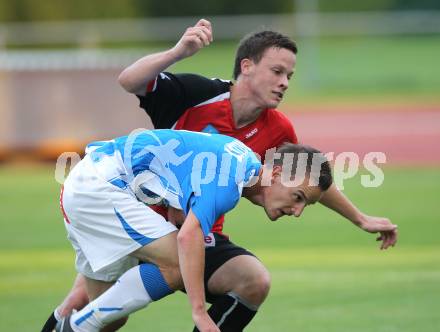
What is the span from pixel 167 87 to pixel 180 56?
1.43ft

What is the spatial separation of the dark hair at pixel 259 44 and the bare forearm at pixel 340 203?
0.85 metres

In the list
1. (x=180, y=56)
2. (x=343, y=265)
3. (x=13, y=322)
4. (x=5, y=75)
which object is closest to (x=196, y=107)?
(x=180, y=56)

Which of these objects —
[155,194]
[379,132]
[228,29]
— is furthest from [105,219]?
[228,29]

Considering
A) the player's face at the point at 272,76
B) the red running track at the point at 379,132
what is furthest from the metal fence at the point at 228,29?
the player's face at the point at 272,76

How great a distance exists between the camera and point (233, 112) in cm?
585

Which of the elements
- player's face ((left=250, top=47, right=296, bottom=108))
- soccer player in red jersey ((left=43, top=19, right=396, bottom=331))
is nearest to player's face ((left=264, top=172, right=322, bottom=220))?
soccer player in red jersey ((left=43, top=19, right=396, bottom=331))

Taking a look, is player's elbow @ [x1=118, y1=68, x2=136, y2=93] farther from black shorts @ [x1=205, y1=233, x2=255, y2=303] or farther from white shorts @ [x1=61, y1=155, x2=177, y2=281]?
black shorts @ [x1=205, y1=233, x2=255, y2=303]

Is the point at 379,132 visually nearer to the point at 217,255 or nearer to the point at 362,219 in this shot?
the point at 362,219

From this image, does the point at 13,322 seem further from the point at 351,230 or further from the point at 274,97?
the point at 351,230

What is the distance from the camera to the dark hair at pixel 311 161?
503 cm

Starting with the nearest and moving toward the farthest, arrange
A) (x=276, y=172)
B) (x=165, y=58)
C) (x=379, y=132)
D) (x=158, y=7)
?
(x=276, y=172)
(x=165, y=58)
(x=379, y=132)
(x=158, y=7)

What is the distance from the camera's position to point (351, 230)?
11367mm

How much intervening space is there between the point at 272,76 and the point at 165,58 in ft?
2.50

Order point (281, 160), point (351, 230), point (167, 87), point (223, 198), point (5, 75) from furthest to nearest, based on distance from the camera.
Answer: point (5, 75) → point (351, 230) → point (167, 87) → point (281, 160) → point (223, 198)
